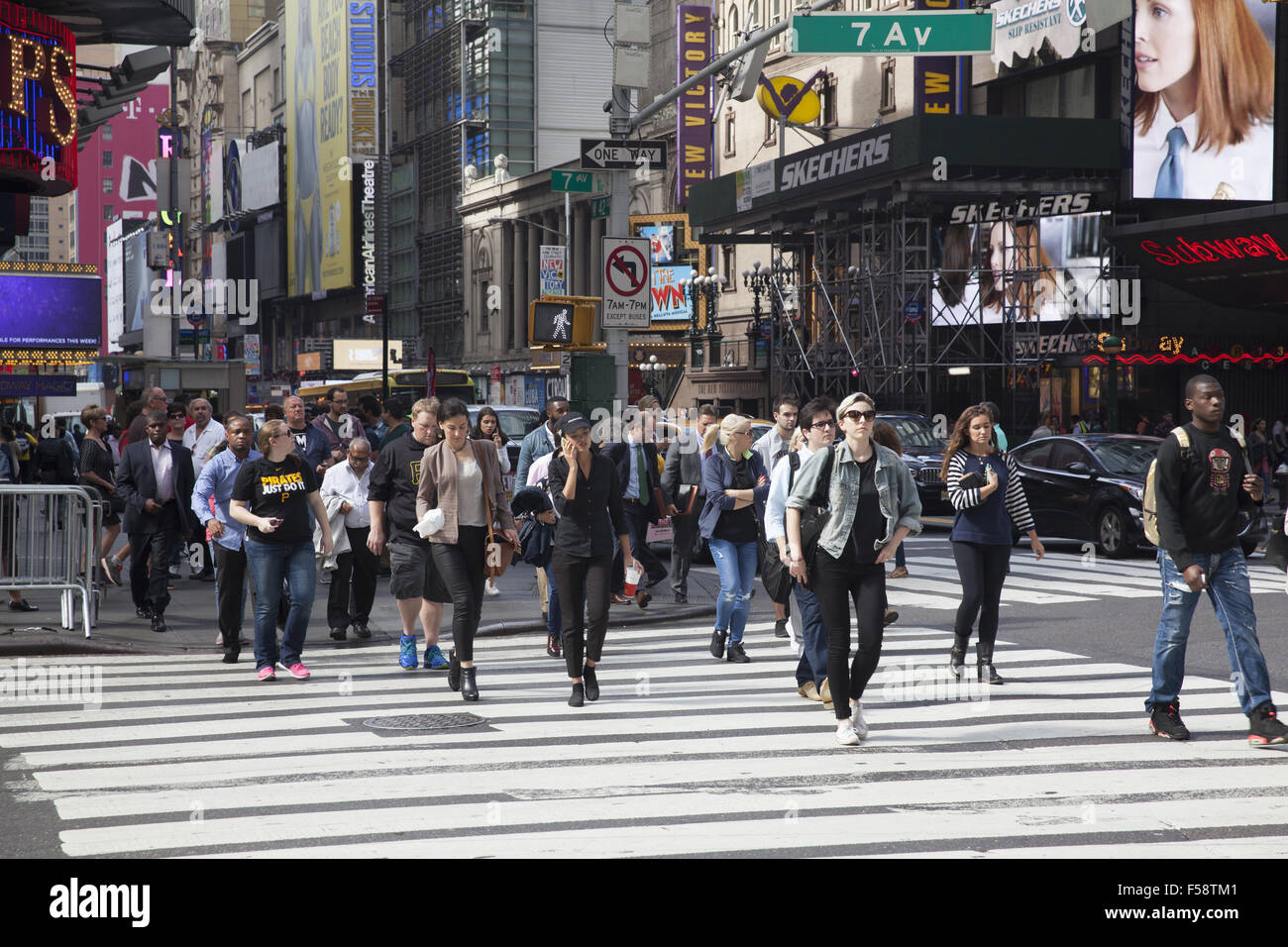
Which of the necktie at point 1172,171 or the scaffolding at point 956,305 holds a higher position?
the necktie at point 1172,171

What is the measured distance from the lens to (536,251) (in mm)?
76062

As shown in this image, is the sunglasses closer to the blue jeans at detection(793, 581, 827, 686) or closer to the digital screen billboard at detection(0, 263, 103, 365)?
the blue jeans at detection(793, 581, 827, 686)

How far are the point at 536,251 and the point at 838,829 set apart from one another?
70.8m

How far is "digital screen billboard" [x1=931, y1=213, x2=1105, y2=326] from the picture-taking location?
38.6 meters

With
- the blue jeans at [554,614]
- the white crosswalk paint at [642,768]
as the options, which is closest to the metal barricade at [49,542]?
the white crosswalk paint at [642,768]

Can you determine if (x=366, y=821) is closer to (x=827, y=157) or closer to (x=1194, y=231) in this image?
(x=1194, y=231)

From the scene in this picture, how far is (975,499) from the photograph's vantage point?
36.2ft

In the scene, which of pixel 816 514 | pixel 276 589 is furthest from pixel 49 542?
pixel 816 514

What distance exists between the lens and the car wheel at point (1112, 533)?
20.7 metres

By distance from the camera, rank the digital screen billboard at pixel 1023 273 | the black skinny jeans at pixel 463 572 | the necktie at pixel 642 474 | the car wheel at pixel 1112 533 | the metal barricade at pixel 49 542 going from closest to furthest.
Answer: the black skinny jeans at pixel 463 572 < the metal barricade at pixel 49 542 < the necktie at pixel 642 474 < the car wheel at pixel 1112 533 < the digital screen billboard at pixel 1023 273

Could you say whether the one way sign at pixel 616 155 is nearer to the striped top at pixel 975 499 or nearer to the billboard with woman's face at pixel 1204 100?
the striped top at pixel 975 499

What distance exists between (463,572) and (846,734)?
3.13 meters

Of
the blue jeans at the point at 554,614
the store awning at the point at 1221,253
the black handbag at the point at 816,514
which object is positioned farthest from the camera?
the store awning at the point at 1221,253

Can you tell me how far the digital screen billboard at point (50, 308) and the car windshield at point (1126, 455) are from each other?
1855 centimetres
